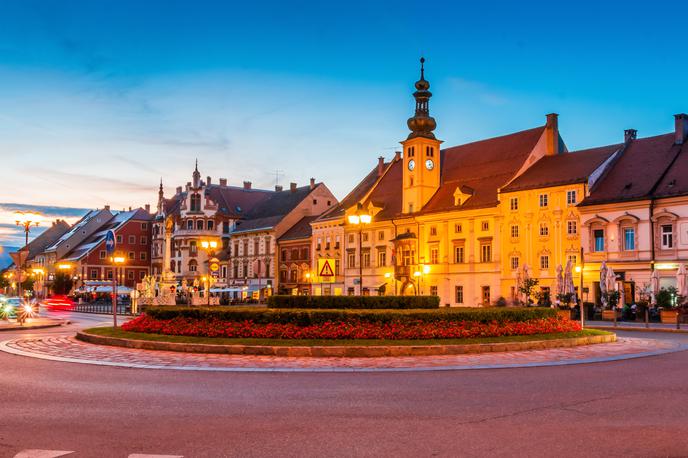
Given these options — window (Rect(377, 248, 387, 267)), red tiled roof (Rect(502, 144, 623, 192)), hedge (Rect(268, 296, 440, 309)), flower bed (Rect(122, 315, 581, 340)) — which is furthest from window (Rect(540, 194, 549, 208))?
flower bed (Rect(122, 315, 581, 340))

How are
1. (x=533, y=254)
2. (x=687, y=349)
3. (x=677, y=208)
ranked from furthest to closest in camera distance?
(x=533, y=254) < (x=677, y=208) < (x=687, y=349)

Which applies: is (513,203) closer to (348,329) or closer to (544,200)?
(544,200)

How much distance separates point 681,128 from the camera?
53.9 m

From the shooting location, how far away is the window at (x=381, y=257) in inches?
2899

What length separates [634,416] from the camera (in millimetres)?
10242

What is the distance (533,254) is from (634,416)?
48.9 m

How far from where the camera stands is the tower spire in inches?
2841

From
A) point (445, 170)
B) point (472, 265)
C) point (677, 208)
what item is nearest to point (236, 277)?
point (445, 170)

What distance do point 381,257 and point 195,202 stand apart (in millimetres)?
38172

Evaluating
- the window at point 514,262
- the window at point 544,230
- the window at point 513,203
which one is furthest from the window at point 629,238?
the window at point 513,203

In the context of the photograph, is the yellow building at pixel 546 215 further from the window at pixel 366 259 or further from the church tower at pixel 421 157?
the window at pixel 366 259

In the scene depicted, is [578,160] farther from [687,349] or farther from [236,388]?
[236,388]

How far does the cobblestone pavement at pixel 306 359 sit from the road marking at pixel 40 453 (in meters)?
7.67

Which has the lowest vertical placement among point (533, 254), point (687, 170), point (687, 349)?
point (687, 349)
